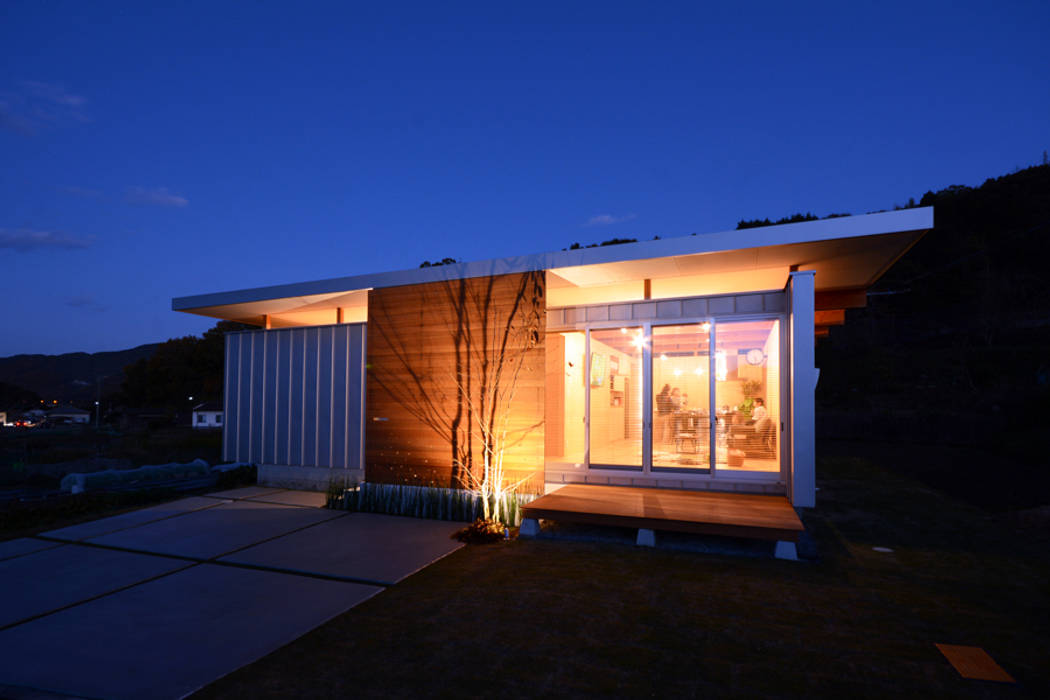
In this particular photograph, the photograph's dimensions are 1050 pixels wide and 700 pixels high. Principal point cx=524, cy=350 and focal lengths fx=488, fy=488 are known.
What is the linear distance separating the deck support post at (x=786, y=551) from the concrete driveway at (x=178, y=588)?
2898 millimetres

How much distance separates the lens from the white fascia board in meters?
4.43

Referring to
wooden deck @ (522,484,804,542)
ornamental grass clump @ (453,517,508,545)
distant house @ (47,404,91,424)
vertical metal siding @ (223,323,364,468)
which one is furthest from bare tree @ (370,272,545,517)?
distant house @ (47,404,91,424)

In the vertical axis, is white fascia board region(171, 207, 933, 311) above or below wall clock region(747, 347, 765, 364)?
above

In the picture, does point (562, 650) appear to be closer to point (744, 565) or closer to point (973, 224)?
point (744, 565)

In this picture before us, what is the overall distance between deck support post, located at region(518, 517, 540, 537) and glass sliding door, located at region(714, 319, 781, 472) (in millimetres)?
2300

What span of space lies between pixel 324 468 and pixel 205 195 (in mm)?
31387

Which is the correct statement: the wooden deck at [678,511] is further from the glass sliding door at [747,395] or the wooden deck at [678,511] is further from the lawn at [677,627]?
the glass sliding door at [747,395]

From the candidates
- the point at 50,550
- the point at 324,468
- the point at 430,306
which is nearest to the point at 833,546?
the point at 430,306

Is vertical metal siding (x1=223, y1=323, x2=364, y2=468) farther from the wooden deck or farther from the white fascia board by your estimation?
the wooden deck

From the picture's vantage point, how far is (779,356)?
18.6ft

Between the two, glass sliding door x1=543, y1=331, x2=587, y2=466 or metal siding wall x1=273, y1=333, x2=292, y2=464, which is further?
metal siding wall x1=273, y1=333, x2=292, y2=464

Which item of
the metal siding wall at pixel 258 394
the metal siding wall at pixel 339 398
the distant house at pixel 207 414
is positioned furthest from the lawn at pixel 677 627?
the distant house at pixel 207 414

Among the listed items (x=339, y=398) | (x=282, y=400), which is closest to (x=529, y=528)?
(x=339, y=398)

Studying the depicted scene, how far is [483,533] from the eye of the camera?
190 inches
